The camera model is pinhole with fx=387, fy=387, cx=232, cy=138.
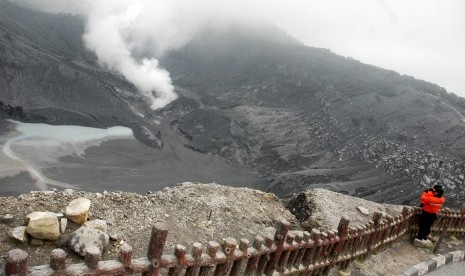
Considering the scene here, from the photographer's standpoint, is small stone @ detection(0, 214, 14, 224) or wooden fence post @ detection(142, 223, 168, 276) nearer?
wooden fence post @ detection(142, 223, 168, 276)

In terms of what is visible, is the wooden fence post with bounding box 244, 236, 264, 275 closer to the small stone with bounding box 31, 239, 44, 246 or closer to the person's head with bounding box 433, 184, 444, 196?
the small stone with bounding box 31, 239, 44, 246

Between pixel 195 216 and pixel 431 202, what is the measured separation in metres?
4.44

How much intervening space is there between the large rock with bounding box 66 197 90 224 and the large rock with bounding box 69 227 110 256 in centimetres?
35

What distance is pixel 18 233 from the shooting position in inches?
171

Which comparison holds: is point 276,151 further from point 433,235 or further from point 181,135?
point 433,235

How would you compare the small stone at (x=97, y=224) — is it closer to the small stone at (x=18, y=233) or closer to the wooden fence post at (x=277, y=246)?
the small stone at (x=18, y=233)

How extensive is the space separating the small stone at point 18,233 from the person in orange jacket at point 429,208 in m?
6.68

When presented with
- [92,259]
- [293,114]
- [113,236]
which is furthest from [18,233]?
[293,114]

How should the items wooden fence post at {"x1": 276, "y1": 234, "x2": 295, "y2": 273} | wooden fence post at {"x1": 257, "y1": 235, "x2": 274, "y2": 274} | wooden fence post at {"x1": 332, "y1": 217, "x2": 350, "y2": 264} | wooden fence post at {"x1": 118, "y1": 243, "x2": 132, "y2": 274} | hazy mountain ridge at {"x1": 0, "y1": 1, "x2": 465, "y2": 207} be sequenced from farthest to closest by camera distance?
1. hazy mountain ridge at {"x1": 0, "y1": 1, "x2": 465, "y2": 207}
2. wooden fence post at {"x1": 332, "y1": 217, "x2": 350, "y2": 264}
3. wooden fence post at {"x1": 276, "y1": 234, "x2": 295, "y2": 273}
4. wooden fence post at {"x1": 257, "y1": 235, "x2": 274, "y2": 274}
5. wooden fence post at {"x1": 118, "y1": 243, "x2": 132, "y2": 274}

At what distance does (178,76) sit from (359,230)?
278ft

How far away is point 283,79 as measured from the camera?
62.2 meters

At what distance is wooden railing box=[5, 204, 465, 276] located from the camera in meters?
2.71

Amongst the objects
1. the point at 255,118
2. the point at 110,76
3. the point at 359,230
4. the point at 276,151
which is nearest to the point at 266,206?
the point at 359,230

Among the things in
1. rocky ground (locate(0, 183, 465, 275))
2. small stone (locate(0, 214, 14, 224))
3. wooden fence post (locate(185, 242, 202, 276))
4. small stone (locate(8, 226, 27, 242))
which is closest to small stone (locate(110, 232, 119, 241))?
rocky ground (locate(0, 183, 465, 275))
